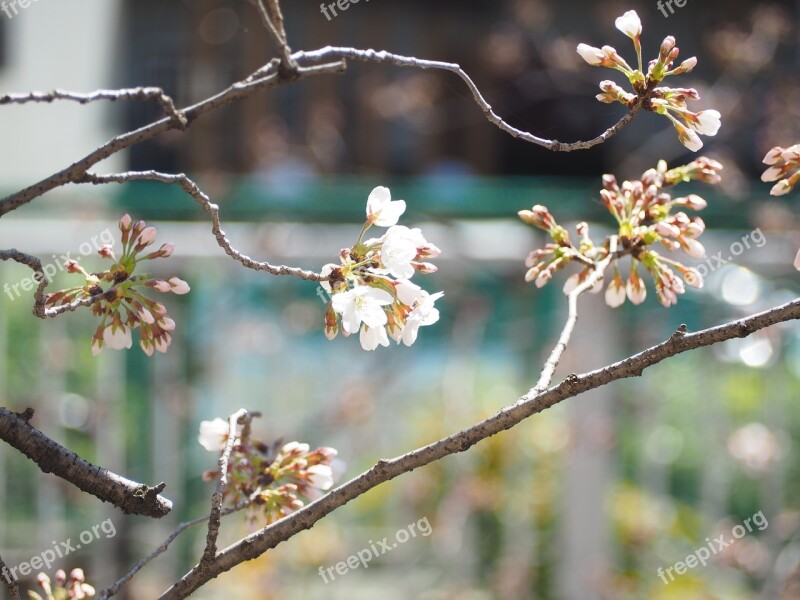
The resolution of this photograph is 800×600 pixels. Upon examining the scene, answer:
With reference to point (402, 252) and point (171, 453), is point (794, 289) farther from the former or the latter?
point (402, 252)

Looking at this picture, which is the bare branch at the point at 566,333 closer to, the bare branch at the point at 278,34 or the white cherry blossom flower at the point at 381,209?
the white cherry blossom flower at the point at 381,209

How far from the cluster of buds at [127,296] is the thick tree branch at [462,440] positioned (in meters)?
0.16

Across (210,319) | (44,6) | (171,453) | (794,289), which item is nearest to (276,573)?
(171,453)

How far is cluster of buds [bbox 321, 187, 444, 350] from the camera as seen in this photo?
68cm

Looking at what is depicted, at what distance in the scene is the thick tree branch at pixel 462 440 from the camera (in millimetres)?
657
